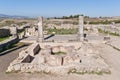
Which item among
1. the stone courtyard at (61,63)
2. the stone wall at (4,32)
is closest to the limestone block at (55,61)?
the stone courtyard at (61,63)

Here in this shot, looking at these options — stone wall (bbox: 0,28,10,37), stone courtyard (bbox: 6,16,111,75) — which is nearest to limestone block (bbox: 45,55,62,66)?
stone courtyard (bbox: 6,16,111,75)

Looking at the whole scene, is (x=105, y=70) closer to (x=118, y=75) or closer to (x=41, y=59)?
(x=118, y=75)

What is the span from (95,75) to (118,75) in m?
1.33

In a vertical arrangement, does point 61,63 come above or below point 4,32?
below

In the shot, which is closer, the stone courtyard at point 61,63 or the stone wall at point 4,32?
the stone courtyard at point 61,63

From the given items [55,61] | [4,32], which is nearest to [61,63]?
[55,61]

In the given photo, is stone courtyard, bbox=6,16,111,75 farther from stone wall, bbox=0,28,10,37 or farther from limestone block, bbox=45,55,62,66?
stone wall, bbox=0,28,10,37

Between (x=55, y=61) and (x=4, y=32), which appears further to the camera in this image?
(x=4, y=32)

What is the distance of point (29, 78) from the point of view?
1267 cm

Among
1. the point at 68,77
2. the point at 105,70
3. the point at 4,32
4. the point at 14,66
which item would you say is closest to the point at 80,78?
the point at 68,77

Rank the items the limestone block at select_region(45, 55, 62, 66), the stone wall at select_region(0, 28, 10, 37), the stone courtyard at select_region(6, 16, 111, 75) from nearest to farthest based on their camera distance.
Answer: the stone courtyard at select_region(6, 16, 111, 75) → the limestone block at select_region(45, 55, 62, 66) → the stone wall at select_region(0, 28, 10, 37)

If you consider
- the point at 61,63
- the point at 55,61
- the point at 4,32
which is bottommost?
the point at 61,63

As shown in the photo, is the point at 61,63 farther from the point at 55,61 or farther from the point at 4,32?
the point at 4,32

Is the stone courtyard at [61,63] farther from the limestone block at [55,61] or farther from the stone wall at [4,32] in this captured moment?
the stone wall at [4,32]
